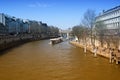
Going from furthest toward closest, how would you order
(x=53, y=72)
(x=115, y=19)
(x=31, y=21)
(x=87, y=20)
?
(x=31, y=21)
(x=115, y=19)
(x=87, y=20)
(x=53, y=72)

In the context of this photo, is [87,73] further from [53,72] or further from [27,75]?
[27,75]

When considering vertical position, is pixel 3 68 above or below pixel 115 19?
below

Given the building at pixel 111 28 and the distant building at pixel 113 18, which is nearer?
the building at pixel 111 28

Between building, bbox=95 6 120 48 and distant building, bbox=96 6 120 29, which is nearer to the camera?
building, bbox=95 6 120 48

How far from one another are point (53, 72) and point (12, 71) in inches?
147

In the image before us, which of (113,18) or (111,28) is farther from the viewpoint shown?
(113,18)

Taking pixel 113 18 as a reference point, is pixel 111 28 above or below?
A: below

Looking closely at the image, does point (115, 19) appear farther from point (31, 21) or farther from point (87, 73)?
point (31, 21)

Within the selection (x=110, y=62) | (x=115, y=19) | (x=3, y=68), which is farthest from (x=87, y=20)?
(x=3, y=68)

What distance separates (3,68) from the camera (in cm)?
2461

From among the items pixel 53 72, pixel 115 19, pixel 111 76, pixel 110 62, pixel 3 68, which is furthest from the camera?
pixel 115 19

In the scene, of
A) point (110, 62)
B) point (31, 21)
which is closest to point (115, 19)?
point (110, 62)

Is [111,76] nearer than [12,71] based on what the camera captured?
Yes

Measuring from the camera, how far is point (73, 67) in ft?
82.6
